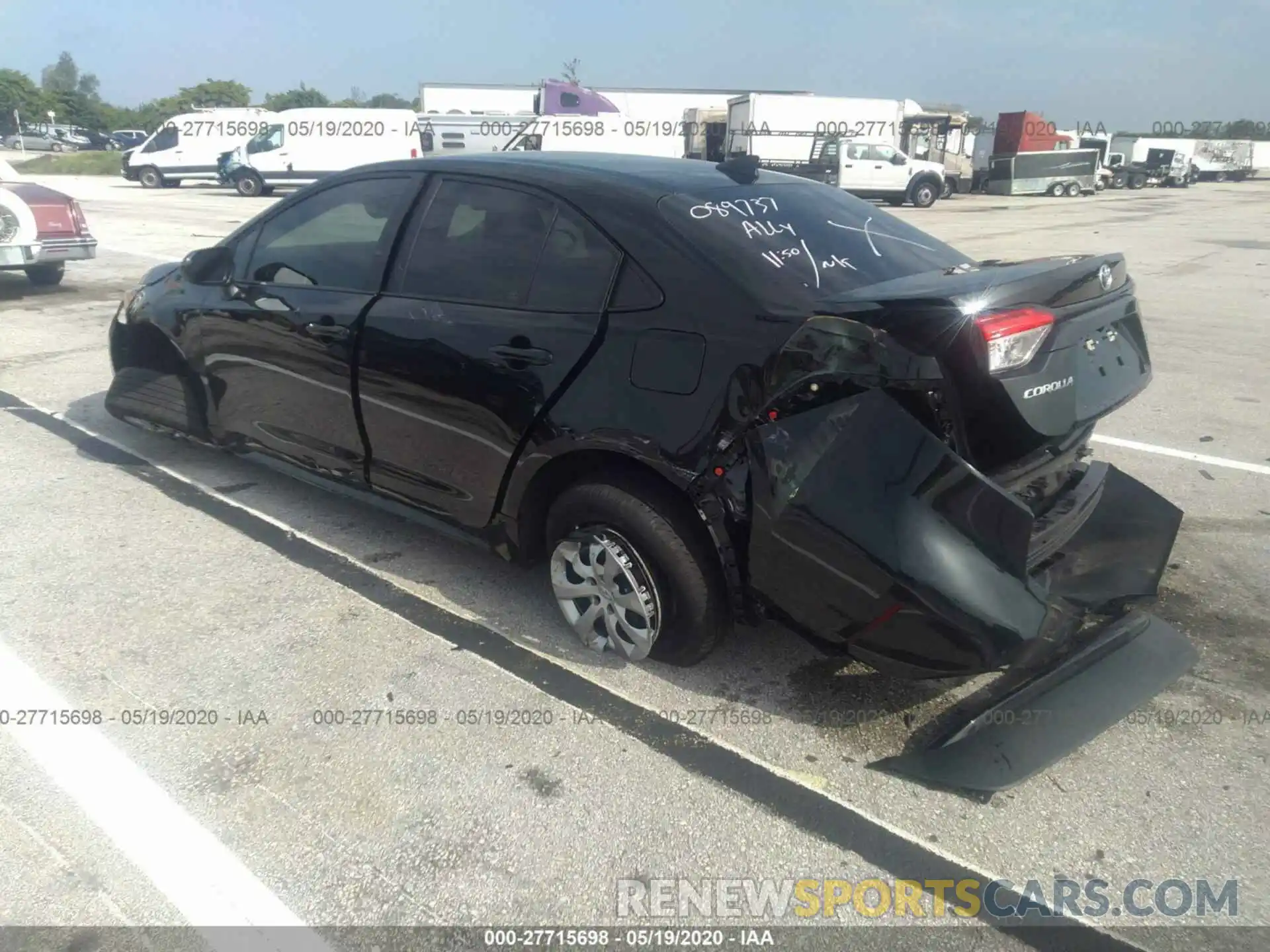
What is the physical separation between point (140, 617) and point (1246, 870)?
3650mm

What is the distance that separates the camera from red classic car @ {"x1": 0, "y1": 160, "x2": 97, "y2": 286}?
957cm

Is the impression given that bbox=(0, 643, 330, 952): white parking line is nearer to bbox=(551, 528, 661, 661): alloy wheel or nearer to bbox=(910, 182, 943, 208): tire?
bbox=(551, 528, 661, 661): alloy wheel

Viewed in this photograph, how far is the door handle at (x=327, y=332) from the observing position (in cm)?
382

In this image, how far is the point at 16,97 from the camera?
2985 inches

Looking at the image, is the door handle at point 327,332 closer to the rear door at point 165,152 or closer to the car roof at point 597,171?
the car roof at point 597,171

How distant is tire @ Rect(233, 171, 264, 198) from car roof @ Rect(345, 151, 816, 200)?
26286 mm

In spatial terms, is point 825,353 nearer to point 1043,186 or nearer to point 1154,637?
point 1154,637

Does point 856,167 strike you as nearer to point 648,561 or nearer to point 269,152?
point 269,152

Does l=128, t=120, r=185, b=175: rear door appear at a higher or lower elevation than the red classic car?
higher

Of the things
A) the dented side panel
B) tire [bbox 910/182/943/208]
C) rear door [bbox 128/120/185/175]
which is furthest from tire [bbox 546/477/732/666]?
rear door [bbox 128/120/185/175]

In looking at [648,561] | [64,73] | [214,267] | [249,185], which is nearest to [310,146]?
[249,185]

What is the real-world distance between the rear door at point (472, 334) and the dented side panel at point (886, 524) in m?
0.85

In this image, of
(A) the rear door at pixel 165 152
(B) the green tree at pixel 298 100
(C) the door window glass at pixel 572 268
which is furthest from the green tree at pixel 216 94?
(C) the door window glass at pixel 572 268

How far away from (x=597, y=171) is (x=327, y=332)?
1.32 m
